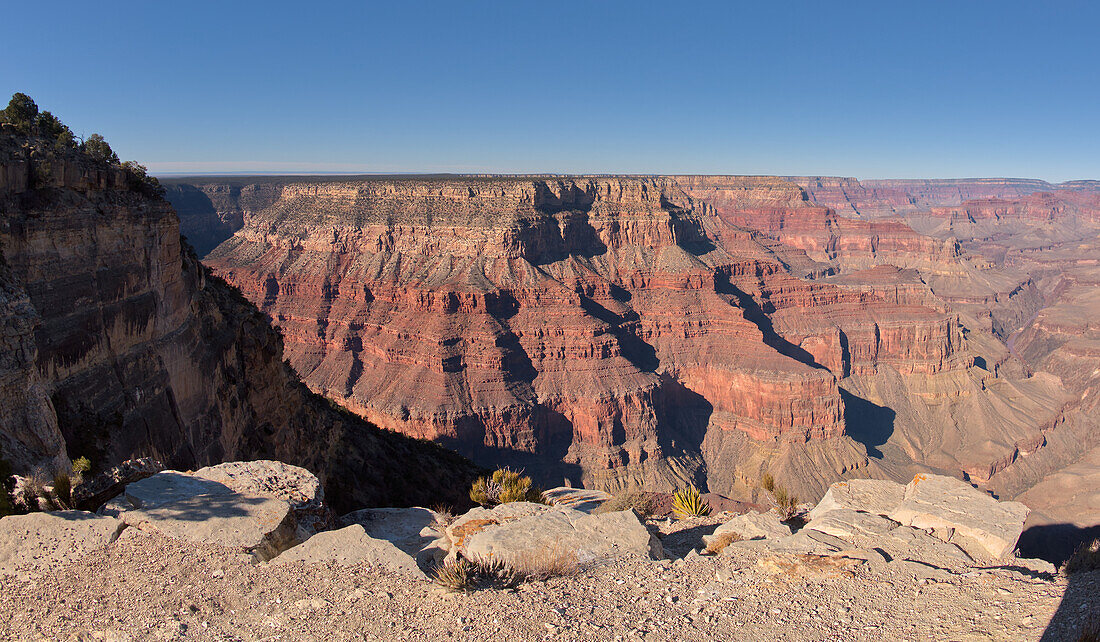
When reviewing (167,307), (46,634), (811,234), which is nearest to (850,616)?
(46,634)

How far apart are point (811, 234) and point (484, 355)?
13150cm

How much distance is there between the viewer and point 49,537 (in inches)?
303

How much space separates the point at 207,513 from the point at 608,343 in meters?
54.1

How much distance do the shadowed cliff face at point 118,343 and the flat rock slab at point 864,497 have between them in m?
14.2

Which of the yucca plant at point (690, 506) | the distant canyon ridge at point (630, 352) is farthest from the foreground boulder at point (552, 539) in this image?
the distant canyon ridge at point (630, 352)

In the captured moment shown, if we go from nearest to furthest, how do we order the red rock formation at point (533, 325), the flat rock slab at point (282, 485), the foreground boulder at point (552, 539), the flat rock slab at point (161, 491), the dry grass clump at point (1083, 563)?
the dry grass clump at point (1083, 563)
the flat rock slab at point (161, 491)
the foreground boulder at point (552, 539)
the flat rock slab at point (282, 485)
the red rock formation at point (533, 325)

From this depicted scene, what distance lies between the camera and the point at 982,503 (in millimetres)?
11195

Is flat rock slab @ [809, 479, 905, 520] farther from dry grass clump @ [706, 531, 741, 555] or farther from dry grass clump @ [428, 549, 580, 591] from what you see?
dry grass clump @ [428, 549, 580, 591]

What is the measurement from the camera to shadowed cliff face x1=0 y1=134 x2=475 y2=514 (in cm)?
1002

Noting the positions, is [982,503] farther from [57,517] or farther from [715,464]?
[715,464]

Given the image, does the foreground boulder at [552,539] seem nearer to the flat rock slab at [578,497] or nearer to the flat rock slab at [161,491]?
the flat rock slab at [161,491]

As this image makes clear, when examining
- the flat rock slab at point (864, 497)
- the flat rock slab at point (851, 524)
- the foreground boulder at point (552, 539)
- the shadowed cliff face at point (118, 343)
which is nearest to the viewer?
the foreground boulder at point (552, 539)

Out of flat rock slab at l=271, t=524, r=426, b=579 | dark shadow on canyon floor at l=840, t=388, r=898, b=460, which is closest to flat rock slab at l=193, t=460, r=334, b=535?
flat rock slab at l=271, t=524, r=426, b=579

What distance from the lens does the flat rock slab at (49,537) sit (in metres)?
7.35
